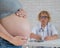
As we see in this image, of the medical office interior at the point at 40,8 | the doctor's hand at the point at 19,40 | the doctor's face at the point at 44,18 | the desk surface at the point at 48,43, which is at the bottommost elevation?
the desk surface at the point at 48,43

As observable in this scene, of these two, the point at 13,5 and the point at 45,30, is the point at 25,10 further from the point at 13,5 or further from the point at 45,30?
the point at 45,30

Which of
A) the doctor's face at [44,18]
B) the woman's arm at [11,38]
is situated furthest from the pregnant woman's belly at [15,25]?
the doctor's face at [44,18]

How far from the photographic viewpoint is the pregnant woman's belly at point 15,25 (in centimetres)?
108

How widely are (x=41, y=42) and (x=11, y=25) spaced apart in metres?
0.28

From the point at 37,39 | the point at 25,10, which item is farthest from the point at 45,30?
the point at 25,10

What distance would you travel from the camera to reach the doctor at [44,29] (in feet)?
3.74

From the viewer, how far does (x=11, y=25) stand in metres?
1.08

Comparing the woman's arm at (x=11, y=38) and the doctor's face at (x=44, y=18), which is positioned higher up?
the doctor's face at (x=44, y=18)

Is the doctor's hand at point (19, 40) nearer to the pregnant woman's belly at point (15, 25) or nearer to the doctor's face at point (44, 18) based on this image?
the pregnant woman's belly at point (15, 25)

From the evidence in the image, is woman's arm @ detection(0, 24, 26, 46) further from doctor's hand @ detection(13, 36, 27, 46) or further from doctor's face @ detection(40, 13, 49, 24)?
doctor's face @ detection(40, 13, 49, 24)

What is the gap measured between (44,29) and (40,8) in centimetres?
18

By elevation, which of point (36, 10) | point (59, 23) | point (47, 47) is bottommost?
point (47, 47)

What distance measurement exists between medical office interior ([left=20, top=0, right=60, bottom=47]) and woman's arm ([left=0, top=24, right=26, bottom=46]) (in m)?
0.16

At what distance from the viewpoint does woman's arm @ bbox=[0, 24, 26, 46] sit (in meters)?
1.09
